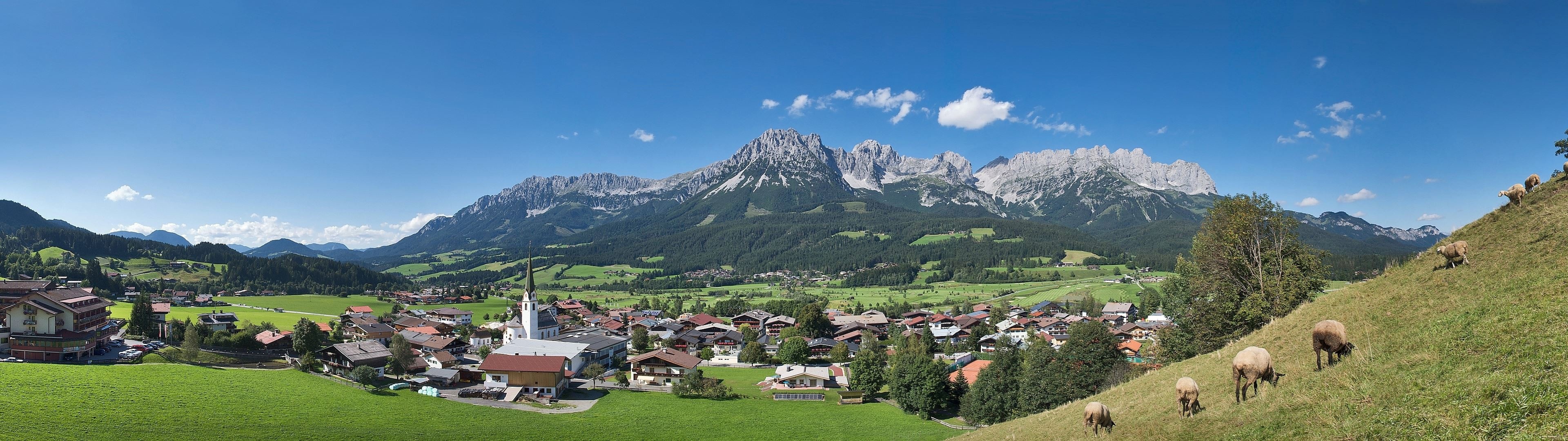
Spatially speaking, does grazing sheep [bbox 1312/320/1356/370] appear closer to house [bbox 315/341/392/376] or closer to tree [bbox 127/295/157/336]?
house [bbox 315/341/392/376]

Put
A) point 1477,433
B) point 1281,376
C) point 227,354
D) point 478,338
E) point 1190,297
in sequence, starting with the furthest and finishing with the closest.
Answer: point 478,338 < point 227,354 < point 1190,297 < point 1281,376 < point 1477,433

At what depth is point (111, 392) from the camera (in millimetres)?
33625

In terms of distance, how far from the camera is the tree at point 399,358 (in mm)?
49031

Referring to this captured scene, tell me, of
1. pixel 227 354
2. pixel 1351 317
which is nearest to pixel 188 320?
pixel 227 354

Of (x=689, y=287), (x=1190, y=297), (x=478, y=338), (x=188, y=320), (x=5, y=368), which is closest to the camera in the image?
(x=1190, y=297)

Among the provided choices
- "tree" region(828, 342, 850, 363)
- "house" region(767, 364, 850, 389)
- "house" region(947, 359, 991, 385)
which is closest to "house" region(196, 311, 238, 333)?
"house" region(767, 364, 850, 389)

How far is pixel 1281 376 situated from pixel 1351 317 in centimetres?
427

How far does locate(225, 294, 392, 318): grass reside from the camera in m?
99.6

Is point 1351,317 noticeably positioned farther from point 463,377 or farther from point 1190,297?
point 463,377

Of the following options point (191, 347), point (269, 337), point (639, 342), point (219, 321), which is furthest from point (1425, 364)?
point (219, 321)

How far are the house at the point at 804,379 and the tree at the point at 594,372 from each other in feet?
47.1

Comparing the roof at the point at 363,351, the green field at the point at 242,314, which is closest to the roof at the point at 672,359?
the roof at the point at 363,351

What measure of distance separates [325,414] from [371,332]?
44.5 m

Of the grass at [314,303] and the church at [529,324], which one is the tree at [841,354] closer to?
the church at [529,324]
